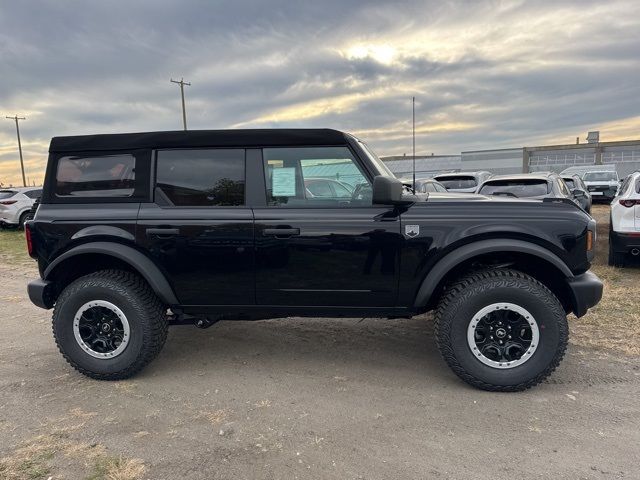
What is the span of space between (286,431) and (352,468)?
0.55 metres

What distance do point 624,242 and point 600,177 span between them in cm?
1595

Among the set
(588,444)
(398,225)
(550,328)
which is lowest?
(588,444)

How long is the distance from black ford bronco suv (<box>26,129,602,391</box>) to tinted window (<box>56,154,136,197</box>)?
0.01 meters

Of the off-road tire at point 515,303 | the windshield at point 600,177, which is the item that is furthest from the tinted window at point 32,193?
the windshield at point 600,177

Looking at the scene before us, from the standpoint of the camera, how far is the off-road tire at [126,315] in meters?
3.57

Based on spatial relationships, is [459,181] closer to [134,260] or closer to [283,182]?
[283,182]

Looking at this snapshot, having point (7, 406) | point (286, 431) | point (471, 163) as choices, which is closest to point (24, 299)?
point (7, 406)

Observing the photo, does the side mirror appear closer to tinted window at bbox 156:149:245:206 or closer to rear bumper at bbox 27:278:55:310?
tinted window at bbox 156:149:245:206

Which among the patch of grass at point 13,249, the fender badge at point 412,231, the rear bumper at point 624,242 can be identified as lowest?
the patch of grass at point 13,249

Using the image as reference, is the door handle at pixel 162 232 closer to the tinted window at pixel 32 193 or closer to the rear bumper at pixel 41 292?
the rear bumper at pixel 41 292

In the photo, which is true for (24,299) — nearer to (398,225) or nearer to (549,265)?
(398,225)

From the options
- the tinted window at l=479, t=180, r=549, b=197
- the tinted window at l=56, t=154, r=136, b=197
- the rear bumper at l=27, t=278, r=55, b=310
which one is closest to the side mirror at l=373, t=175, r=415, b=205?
the tinted window at l=56, t=154, r=136, b=197

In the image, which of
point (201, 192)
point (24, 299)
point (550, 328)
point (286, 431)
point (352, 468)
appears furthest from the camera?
point (24, 299)

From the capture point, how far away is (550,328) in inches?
128
